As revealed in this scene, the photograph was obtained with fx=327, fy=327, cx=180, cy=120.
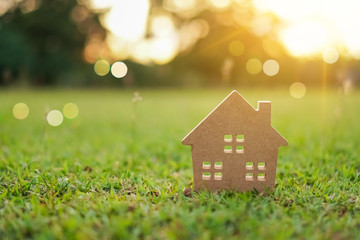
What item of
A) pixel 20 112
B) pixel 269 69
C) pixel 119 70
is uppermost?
pixel 269 69

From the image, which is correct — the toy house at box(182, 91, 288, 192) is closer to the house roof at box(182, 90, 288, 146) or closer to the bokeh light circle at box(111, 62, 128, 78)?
the house roof at box(182, 90, 288, 146)

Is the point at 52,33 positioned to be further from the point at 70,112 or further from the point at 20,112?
the point at 20,112

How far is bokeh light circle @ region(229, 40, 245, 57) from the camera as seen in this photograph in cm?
2498

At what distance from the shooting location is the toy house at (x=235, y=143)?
187 centimetres

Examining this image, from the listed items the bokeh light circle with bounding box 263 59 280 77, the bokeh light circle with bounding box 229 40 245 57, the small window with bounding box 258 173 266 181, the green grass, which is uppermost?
the bokeh light circle with bounding box 229 40 245 57

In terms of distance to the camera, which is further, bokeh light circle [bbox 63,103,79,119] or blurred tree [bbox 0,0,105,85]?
blurred tree [bbox 0,0,105,85]

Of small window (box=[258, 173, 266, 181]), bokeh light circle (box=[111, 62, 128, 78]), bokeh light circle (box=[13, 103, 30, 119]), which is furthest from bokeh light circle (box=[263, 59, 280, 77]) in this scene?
small window (box=[258, 173, 266, 181])

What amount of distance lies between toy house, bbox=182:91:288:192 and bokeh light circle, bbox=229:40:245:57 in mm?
23933

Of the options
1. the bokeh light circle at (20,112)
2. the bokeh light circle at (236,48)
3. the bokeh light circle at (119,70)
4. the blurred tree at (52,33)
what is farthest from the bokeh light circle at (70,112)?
the bokeh light circle at (236,48)

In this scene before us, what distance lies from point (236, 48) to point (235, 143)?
79.4 ft

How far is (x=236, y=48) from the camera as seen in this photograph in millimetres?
25078

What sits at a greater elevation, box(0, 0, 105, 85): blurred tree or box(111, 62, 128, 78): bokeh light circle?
box(0, 0, 105, 85): blurred tree

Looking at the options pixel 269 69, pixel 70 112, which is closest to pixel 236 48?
pixel 269 69

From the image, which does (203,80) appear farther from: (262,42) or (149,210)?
(149,210)
